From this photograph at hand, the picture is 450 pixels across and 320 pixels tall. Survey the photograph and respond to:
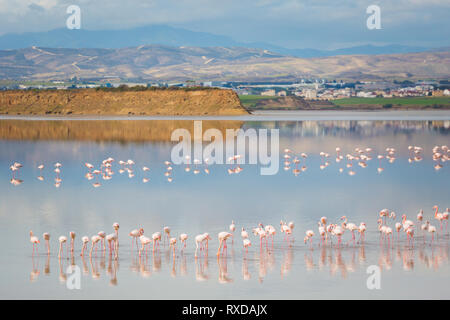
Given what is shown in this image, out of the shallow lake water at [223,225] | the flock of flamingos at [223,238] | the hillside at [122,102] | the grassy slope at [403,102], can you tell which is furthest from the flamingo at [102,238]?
the grassy slope at [403,102]

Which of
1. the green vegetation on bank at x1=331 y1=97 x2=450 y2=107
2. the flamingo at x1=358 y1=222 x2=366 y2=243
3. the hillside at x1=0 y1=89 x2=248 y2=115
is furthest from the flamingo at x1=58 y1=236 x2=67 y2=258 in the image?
the green vegetation on bank at x1=331 y1=97 x2=450 y2=107

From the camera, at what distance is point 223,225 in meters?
17.7

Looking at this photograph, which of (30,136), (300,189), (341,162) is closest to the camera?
(300,189)

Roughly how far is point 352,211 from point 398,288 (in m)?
7.25

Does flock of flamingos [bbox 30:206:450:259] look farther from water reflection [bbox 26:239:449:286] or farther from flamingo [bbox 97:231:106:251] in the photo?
water reflection [bbox 26:239:449:286]

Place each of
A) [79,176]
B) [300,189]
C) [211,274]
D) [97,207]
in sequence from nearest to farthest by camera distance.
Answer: [211,274], [97,207], [300,189], [79,176]

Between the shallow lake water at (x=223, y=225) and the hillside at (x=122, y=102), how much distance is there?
64.7 metres

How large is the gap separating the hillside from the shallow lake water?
212ft

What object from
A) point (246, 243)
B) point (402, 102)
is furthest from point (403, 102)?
point (246, 243)

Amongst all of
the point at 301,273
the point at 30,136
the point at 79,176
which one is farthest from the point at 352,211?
the point at 30,136

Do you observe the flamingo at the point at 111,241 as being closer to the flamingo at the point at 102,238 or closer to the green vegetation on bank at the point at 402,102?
the flamingo at the point at 102,238

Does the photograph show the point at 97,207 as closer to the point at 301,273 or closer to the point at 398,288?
the point at 301,273

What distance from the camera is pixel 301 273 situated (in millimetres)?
13383

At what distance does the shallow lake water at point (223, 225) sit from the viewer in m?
12.6
